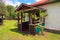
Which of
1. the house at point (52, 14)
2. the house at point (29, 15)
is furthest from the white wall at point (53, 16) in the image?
the house at point (29, 15)

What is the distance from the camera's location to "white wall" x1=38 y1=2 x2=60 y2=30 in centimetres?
1381

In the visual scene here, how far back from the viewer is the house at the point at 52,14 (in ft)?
45.3

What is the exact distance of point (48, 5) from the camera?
14664 mm

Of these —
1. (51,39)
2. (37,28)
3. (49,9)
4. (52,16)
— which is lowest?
(51,39)

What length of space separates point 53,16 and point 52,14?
0.95 ft

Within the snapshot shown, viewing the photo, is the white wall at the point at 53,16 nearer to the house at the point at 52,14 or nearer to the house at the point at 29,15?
the house at the point at 52,14

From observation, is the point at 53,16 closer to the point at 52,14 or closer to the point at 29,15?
the point at 52,14

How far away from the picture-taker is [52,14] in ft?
46.8

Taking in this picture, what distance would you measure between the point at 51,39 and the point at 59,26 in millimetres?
4138

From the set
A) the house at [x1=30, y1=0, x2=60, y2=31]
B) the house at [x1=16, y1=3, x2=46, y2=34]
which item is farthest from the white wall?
the house at [x1=16, y1=3, x2=46, y2=34]

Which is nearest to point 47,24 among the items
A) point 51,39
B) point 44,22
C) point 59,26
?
point 44,22

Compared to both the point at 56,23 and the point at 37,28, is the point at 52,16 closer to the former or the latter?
the point at 56,23

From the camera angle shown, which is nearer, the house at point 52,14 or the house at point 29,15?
the house at point 29,15

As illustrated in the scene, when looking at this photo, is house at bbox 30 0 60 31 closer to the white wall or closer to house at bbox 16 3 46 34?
the white wall
